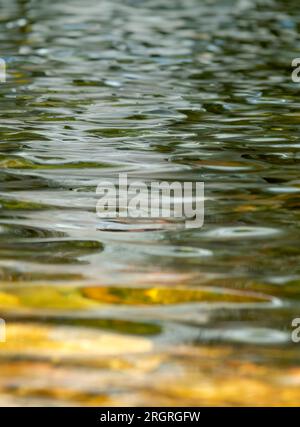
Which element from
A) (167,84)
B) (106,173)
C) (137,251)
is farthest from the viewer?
(167,84)

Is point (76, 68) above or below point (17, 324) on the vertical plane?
below

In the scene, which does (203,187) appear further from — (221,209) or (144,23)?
(144,23)

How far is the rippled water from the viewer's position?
1.89 metres

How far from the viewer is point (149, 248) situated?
8.93ft

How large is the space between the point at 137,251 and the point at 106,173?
1.15 metres

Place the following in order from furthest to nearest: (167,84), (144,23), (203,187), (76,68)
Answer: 1. (144,23)
2. (76,68)
3. (167,84)
4. (203,187)

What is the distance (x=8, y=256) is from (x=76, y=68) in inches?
199

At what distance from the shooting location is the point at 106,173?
150 inches

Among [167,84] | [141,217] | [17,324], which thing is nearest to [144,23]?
[167,84]

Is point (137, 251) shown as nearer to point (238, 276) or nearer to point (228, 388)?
point (238, 276)

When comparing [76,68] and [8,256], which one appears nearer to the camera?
[8,256]

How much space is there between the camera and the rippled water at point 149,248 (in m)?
1.89

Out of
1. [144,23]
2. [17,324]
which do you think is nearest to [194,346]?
[17,324]

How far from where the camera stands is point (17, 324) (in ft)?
6.96
